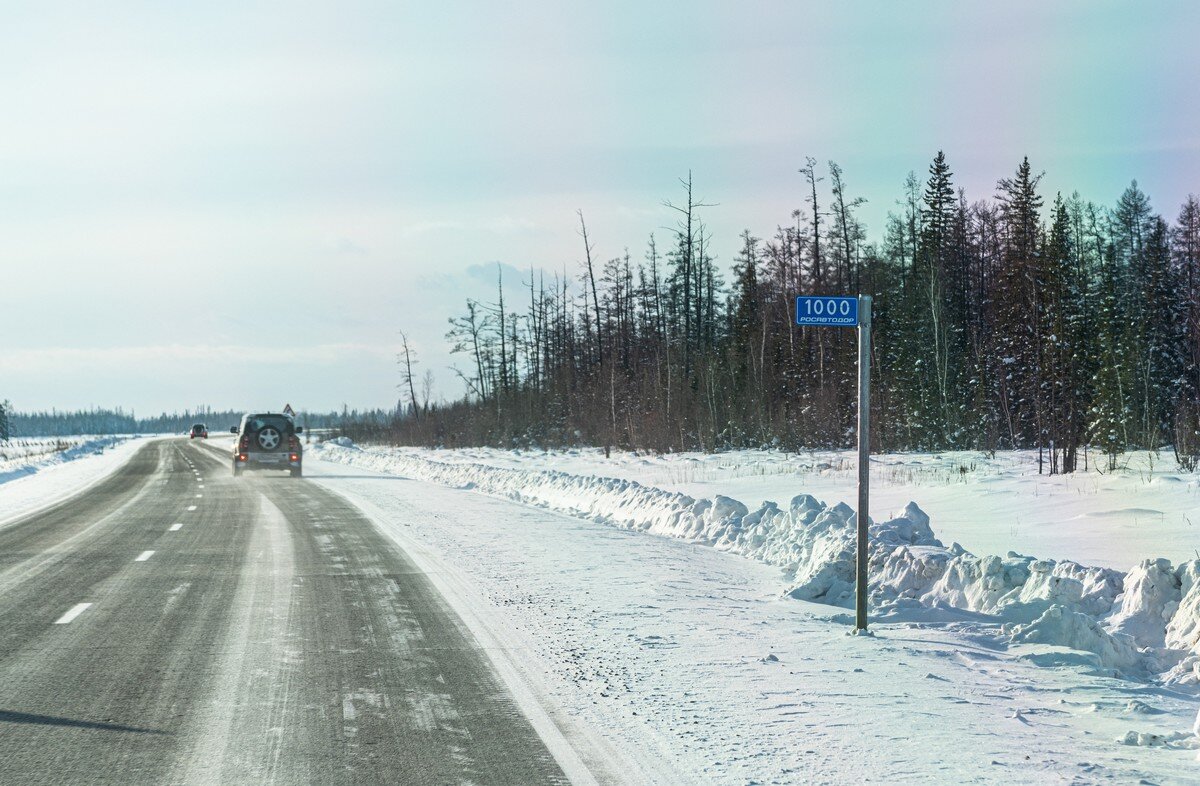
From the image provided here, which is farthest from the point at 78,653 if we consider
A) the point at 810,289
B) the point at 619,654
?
the point at 810,289

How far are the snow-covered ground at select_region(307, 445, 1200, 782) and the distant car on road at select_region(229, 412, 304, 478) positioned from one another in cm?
2334

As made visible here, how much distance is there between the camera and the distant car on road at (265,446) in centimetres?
3791

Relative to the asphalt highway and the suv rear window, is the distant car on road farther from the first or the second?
the asphalt highway

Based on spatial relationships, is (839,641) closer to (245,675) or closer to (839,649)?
(839,649)

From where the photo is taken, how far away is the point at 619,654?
8.23 m

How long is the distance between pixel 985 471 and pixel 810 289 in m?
45.2

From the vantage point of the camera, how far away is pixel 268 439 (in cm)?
3812

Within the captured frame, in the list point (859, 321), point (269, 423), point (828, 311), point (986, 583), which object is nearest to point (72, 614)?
point (828, 311)

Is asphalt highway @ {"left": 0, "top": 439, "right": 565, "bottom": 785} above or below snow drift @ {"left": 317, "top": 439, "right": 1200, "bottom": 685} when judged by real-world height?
below

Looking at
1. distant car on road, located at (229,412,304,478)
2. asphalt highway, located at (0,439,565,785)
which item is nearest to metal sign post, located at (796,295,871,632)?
asphalt highway, located at (0,439,565,785)

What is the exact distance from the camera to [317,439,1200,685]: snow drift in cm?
791

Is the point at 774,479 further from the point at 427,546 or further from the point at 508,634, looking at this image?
the point at 508,634

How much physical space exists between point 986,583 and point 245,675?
633 centimetres

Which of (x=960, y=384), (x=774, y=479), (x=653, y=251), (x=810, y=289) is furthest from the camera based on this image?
(x=653, y=251)
